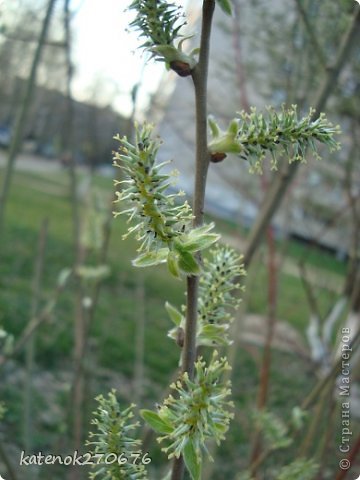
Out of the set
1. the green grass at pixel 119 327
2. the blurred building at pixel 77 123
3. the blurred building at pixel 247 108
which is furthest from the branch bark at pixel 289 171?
the blurred building at pixel 247 108

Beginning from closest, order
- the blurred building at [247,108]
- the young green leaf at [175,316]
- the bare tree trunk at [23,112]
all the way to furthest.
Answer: the young green leaf at [175,316]
the bare tree trunk at [23,112]
the blurred building at [247,108]

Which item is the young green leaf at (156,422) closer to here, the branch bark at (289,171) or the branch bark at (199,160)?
the branch bark at (199,160)

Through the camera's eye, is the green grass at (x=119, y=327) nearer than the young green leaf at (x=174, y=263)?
No

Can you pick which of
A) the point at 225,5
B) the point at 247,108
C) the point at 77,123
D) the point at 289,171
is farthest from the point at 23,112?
the point at 77,123

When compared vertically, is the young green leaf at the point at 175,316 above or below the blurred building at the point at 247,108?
below

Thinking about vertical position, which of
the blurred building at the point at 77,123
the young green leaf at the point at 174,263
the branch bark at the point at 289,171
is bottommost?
the young green leaf at the point at 174,263

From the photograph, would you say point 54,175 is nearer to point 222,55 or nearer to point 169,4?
point 222,55

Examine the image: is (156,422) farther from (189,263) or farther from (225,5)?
(225,5)

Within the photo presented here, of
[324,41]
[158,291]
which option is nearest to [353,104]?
[324,41]
